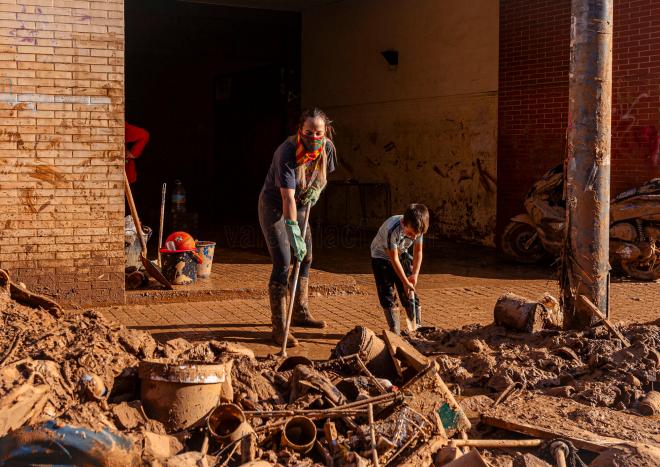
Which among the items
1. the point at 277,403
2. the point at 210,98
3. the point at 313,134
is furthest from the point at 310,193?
the point at 210,98

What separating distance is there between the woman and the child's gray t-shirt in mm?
635

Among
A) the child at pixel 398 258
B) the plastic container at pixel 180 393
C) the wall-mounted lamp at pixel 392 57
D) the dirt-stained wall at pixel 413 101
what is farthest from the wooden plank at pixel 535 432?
Result: the wall-mounted lamp at pixel 392 57

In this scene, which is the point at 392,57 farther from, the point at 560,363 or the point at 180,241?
the point at 560,363

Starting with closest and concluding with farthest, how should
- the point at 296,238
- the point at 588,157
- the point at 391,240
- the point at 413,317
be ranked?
the point at 588,157
the point at 391,240
the point at 296,238
the point at 413,317

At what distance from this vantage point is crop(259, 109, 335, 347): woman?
720cm

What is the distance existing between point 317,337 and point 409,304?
931 millimetres

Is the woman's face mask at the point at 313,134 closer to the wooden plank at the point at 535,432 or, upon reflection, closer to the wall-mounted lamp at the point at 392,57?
the wooden plank at the point at 535,432

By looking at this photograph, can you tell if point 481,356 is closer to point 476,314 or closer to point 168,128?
point 476,314

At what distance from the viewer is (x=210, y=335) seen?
7.84 metres

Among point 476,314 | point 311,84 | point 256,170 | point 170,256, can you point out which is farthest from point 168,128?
point 476,314

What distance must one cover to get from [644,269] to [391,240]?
525cm

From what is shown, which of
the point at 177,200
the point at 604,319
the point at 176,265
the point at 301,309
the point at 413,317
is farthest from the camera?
the point at 177,200

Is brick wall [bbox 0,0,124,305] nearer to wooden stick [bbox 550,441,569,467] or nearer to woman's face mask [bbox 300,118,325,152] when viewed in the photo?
woman's face mask [bbox 300,118,325,152]

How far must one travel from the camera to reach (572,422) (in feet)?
17.4
